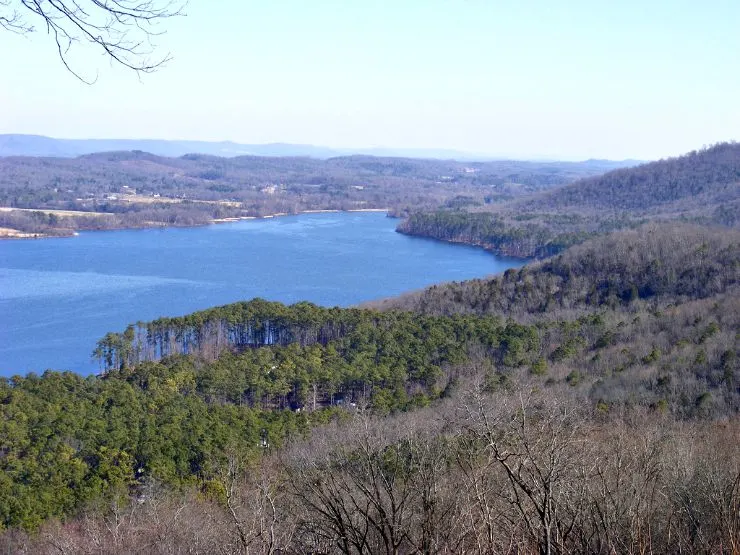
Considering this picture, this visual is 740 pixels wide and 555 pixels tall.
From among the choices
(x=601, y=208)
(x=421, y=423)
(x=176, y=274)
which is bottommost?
(x=176, y=274)

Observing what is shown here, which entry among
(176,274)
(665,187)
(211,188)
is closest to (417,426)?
(176,274)

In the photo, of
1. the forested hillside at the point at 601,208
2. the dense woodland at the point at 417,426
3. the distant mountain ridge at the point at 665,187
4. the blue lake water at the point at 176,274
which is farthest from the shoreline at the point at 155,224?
the dense woodland at the point at 417,426

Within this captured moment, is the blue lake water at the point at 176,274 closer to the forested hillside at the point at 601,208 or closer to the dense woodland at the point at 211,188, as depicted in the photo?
the forested hillside at the point at 601,208

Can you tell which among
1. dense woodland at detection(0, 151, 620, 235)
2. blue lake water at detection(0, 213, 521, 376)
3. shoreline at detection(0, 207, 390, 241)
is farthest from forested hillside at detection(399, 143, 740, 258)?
shoreline at detection(0, 207, 390, 241)

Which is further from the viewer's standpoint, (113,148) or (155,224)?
(113,148)

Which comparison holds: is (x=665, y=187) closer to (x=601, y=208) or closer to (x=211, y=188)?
(x=601, y=208)

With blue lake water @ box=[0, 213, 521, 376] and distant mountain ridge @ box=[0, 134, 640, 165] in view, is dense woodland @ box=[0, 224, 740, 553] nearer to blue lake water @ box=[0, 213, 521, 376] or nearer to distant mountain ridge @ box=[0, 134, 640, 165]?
blue lake water @ box=[0, 213, 521, 376]
